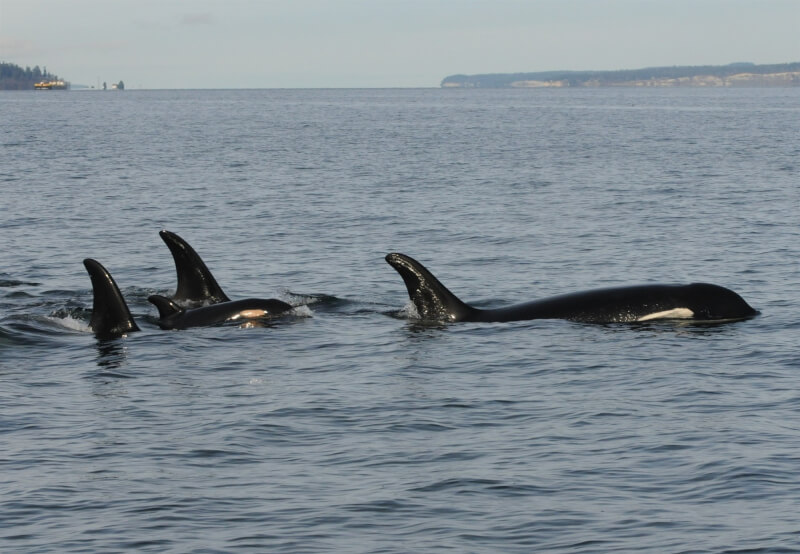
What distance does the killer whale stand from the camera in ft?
71.6

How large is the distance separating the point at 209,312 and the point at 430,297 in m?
3.60

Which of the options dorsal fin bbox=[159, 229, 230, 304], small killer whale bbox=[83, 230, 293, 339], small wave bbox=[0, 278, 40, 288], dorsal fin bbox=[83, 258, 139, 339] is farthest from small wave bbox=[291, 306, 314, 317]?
small wave bbox=[0, 278, 40, 288]

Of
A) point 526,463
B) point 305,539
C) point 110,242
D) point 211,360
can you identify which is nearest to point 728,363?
point 526,463

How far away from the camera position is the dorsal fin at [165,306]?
2180 centimetres

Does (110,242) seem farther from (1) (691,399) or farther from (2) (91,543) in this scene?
(2) (91,543)

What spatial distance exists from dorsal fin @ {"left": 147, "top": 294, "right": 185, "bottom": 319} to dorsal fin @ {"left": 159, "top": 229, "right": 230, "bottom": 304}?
149 cm

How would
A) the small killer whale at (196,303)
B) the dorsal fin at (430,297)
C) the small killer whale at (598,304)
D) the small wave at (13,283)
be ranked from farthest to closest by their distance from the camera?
the small wave at (13,283), the small killer whale at (196,303), the dorsal fin at (430,297), the small killer whale at (598,304)

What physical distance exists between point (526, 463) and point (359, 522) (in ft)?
7.93

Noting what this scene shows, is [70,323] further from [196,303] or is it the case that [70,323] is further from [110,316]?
[196,303]

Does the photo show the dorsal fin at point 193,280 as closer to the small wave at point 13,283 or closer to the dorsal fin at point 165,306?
the dorsal fin at point 165,306

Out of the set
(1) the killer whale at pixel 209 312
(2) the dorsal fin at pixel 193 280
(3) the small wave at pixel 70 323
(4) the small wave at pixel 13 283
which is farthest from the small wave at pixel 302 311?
A: (4) the small wave at pixel 13 283

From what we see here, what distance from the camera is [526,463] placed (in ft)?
45.7

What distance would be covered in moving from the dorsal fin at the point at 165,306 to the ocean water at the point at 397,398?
43 centimetres

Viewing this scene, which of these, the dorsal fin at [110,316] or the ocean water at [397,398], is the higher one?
the dorsal fin at [110,316]
